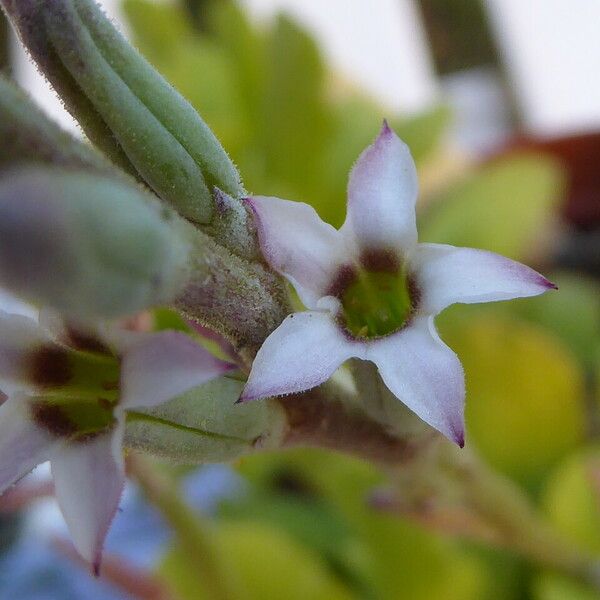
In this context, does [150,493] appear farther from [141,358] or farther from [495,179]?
[495,179]

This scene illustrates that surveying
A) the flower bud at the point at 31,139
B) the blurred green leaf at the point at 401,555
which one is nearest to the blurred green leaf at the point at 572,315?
the blurred green leaf at the point at 401,555

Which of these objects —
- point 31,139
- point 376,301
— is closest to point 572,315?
point 376,301

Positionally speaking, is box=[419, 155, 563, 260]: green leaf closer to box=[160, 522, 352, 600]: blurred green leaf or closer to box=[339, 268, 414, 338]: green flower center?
box=[160, 522, 352, 600]: blurred green leaf

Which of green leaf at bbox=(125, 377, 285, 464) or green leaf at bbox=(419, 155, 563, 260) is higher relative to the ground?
green leaf at bbox=(125, 377, 285, 464)

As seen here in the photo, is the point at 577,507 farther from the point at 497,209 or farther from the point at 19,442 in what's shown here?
the point at 19,442

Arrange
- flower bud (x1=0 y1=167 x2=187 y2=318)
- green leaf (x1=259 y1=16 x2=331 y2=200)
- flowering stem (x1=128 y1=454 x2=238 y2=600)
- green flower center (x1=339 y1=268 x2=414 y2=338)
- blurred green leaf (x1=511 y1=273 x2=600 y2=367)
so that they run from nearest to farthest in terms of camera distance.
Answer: flower bud (x1=0 y1=167 x2=187 y2=318) → green flower center (x1=339 y1=268 x2=414 y2=338) → flowering stem (x1=128 y1=454 x2=238 y2=600) → green leaf (x1=259 y1=16 x2=331 y2=200) → blurred green leaf (x1=511 y1=273 x2=600 y2=367)

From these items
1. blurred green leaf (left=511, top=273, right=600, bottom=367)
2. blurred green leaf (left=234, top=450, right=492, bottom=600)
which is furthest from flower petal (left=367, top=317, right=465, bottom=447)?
blurred green leaf (left=511, top=273, right=600, bottom=367)
